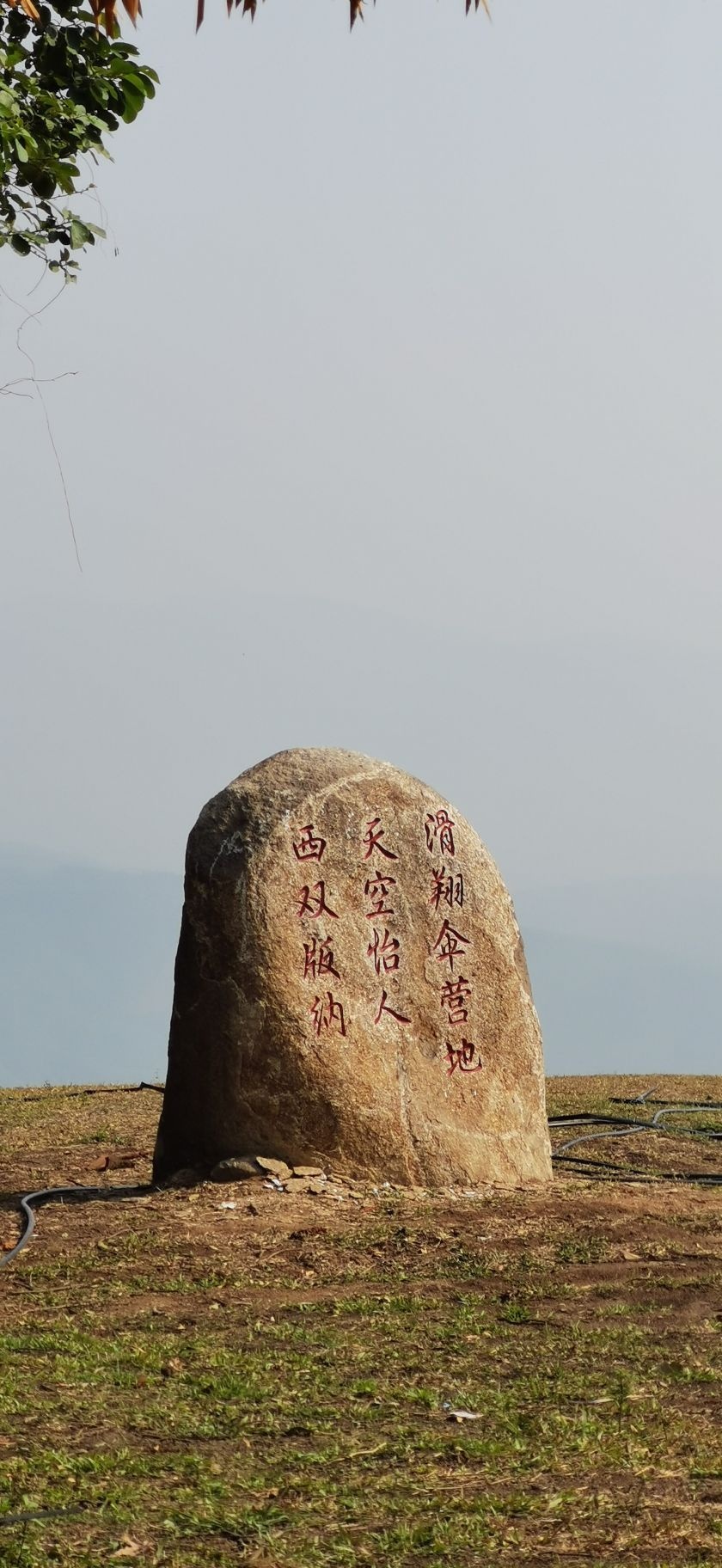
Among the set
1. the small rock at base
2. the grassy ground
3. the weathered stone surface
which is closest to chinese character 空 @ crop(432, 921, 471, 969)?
the weathered stone surface

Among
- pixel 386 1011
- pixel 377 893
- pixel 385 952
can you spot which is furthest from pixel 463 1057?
pixel 377 893

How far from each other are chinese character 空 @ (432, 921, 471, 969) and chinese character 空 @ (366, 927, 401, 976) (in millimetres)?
293

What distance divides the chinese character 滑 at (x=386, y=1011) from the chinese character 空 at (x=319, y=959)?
37cm

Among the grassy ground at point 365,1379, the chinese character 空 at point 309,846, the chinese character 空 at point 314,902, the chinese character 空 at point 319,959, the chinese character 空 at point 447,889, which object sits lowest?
the grassy ground at point 365,1379

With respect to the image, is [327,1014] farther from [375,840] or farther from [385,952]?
[375,840]

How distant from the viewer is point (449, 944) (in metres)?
10.7

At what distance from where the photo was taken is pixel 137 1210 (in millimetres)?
9570

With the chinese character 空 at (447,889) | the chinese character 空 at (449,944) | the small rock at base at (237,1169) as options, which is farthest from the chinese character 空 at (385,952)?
the small rock at base at (237,1169)

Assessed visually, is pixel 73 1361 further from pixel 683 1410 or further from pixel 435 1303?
pixel 683 1410

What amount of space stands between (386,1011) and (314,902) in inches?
34.4

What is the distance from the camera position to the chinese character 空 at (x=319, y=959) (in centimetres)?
1016

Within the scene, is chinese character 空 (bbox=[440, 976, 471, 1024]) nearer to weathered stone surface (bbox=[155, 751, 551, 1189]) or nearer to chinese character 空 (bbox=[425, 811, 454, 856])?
weathered stone surface (bbox=[155, 751, 551, 1189])

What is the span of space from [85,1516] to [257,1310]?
110 inches

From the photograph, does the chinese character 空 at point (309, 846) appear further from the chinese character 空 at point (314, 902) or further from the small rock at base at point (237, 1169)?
the small rock at base at point (237, 1169)
